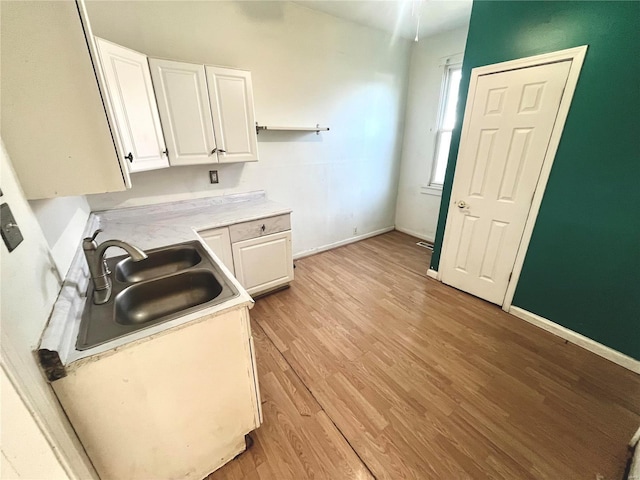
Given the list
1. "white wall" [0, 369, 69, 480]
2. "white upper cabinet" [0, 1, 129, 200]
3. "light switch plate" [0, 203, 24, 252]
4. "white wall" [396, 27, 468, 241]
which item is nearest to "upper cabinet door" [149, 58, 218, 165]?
"white upper cabinet" [0, 1, 129, 200]

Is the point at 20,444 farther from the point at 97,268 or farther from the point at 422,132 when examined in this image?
the point at 422,132

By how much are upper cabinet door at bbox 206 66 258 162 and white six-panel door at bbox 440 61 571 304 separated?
198 centimetres

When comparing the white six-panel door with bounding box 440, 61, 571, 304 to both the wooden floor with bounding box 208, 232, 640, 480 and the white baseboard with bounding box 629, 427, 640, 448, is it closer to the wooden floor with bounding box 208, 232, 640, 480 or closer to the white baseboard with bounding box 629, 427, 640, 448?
the wooden floor with bounding box 208, 232, 640, 480

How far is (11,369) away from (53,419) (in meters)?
0.25

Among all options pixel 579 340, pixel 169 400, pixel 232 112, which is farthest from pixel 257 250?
pixel 579 340

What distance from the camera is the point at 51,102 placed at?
2.80 ft

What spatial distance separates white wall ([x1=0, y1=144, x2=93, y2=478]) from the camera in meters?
0.63

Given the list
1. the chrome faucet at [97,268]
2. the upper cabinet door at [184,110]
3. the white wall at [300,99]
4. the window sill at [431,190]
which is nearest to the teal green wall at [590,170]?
the white wall at [300,99]

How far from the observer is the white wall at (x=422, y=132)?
11.0 feet

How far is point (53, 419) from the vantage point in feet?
2.42

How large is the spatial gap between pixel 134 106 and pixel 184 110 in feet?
1.16

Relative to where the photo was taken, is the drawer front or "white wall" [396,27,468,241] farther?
"white wall" [396,27,468,241]

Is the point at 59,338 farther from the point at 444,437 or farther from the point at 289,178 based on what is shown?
the point at 289,178

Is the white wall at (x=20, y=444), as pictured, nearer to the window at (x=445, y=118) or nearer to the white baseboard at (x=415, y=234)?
the window at (x=445, y=118)
